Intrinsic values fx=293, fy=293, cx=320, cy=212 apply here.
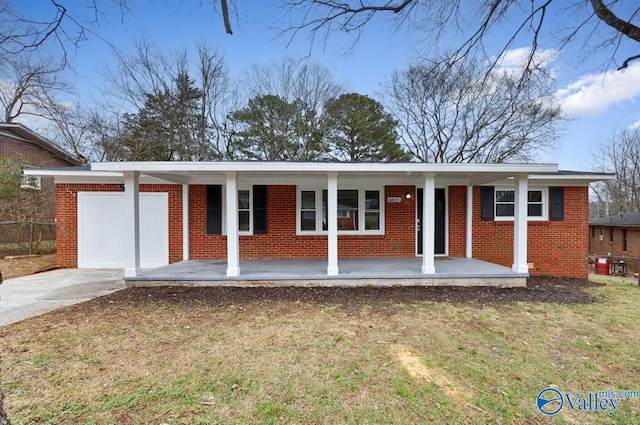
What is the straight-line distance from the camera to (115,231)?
7.77 metres

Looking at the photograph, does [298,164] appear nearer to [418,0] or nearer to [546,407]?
[418,0]

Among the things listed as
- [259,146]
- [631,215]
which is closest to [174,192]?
[259,146]

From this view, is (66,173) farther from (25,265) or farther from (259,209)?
(259,209)

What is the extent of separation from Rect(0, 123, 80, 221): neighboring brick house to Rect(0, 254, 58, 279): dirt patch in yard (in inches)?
79.9

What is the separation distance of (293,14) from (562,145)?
17630 millimetres

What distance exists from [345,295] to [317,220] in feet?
9.59

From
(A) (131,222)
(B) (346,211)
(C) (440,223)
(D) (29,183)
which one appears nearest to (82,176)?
(A) (131,222)

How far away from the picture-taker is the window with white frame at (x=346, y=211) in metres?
7.93

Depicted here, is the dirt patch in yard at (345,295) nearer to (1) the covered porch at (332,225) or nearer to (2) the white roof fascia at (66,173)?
(1) the covered porch at (332,225)

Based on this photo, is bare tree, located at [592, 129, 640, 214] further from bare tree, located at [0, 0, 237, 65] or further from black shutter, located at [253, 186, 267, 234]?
bare tree, located at [0, 0, 237, 65]

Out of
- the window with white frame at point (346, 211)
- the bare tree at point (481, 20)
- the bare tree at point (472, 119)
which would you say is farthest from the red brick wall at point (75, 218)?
the bare tree at point (472, 119)

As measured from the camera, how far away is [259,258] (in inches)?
310

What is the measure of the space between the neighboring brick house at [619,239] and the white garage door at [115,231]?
20735 millimetres
